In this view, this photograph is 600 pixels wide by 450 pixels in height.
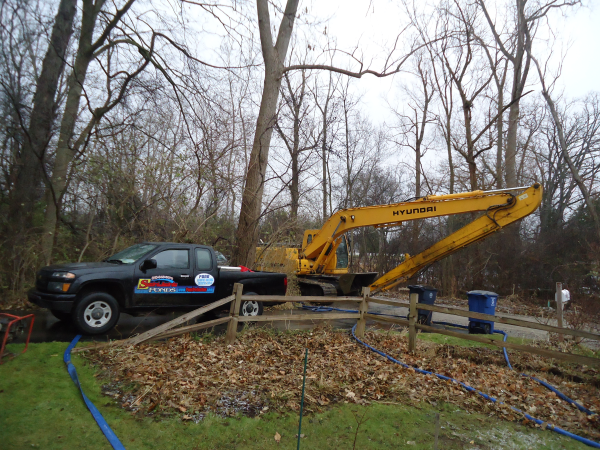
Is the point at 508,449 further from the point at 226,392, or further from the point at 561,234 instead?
the point at 561,234

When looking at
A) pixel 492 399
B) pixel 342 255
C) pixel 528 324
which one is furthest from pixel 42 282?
pixel 342 255

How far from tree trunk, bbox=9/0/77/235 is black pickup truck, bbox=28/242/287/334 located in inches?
55.4

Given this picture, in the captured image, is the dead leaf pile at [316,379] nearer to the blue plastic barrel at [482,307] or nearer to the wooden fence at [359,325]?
the wooden fence at [359,325]

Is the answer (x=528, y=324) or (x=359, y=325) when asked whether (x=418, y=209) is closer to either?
(x=359, y=325)

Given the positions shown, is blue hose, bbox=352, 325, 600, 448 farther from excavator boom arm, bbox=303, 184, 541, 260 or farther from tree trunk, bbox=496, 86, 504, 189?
tree trunk, bbox=496, 86, 504, 189

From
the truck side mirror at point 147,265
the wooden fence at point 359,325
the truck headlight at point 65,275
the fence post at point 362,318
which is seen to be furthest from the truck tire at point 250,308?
the truck headlight at point 65,275

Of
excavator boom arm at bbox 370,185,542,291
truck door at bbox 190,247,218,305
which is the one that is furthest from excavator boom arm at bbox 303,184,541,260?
truck door at bbox 190,247,218,305

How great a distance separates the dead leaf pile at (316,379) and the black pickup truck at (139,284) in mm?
1470

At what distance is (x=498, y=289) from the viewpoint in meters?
21.8

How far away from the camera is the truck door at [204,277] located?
9.22m

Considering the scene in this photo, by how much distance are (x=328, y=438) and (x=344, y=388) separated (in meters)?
1.38

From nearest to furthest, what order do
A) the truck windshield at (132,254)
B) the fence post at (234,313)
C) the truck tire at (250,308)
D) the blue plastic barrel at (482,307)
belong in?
the fence post at (234,313) → the truck windshield at (132,254) → the truck tire at (250,308) → the blue plastic barrel at (482,307)

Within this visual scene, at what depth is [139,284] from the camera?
330 inches

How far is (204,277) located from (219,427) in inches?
210
